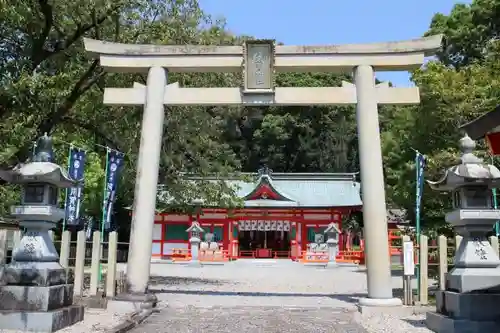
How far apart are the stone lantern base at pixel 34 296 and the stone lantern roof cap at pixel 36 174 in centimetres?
86

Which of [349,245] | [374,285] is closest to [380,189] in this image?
[374,285]

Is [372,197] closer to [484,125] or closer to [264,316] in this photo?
[264,316]

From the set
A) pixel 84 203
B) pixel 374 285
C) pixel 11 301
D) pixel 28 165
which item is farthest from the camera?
pixel 84 203

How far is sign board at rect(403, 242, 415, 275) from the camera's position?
10.2m

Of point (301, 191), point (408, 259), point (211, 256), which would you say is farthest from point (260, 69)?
point (301, 191)

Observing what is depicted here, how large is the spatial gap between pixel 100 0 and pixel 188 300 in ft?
23.1

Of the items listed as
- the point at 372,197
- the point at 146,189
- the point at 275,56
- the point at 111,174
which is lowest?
the point at 372,197

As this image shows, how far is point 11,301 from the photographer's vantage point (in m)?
7.16

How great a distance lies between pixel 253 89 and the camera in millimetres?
10227

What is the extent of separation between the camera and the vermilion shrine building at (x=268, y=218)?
108 feet

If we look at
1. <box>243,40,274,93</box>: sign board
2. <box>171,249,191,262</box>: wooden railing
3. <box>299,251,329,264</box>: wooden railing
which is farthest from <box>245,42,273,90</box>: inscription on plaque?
<box>299,251,329,264</box>: wooden railing

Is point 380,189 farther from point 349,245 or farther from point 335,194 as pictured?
point 349,245

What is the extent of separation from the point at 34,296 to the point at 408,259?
725cm

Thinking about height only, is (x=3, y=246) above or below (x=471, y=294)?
above
